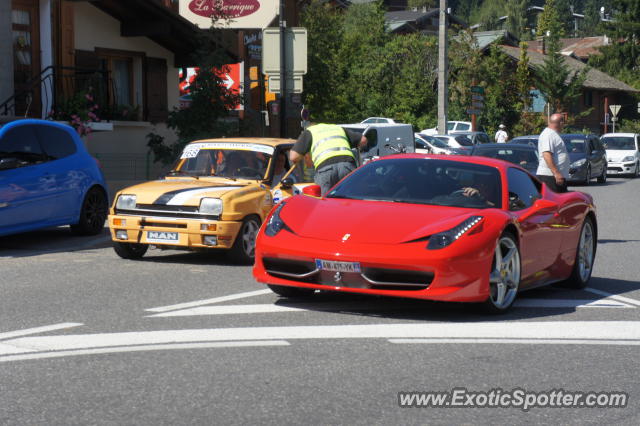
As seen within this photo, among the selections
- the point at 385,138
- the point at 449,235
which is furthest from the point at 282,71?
the point at 449,235

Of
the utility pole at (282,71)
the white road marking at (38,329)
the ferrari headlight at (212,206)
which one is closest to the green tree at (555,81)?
the utility pole at (282,71)

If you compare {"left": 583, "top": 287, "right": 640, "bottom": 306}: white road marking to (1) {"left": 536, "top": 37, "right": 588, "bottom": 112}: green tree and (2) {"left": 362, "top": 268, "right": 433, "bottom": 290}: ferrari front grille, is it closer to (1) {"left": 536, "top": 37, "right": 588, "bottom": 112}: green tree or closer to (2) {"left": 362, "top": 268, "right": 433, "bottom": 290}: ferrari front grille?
(2) {"left": 362, "top": 268, "right": 433, "bottom": 290}: ferrari front grille

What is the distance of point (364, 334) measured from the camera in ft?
24.8

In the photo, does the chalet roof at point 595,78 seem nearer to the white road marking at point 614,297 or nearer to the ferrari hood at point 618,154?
the ferrari hood at point 618,154

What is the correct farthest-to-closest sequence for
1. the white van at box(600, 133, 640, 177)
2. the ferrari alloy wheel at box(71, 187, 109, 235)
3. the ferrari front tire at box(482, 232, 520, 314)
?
the white van at box(600, 133, 640, 177) < the ferrari alloy wheel at box(71, 187, 109, 235) < the ferrari front tire at box(482, 232, 520, 314)

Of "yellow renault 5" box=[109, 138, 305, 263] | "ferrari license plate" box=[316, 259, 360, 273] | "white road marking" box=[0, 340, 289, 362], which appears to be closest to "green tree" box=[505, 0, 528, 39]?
"yellow renault 5" box=[109, 138, 305, 263]

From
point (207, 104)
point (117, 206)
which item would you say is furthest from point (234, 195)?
point (207, 104)

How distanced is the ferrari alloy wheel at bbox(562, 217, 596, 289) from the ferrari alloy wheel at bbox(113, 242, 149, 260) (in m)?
4.87

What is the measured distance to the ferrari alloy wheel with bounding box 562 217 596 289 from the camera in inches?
402

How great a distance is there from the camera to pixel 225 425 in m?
5.13

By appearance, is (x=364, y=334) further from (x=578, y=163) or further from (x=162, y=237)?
(x=578, y=163)

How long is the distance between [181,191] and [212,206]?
1.60 feet

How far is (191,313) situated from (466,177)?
2687 mm

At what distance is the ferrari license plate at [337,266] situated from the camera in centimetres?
816
